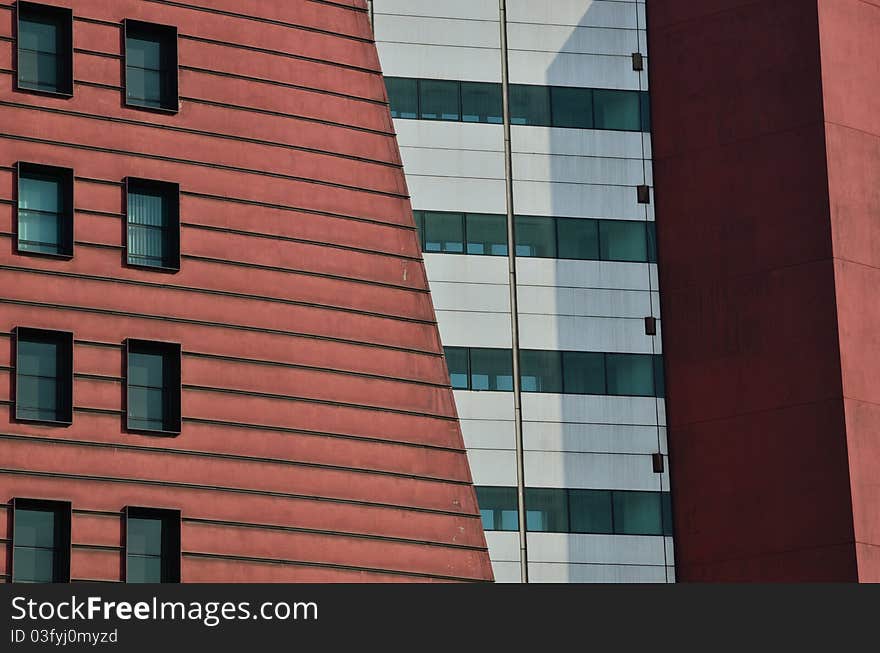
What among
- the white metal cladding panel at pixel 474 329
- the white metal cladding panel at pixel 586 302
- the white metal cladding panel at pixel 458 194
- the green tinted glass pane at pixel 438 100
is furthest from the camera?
the green tinted glass pane at pixel 438 100

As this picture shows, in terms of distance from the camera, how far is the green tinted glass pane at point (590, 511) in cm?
6819

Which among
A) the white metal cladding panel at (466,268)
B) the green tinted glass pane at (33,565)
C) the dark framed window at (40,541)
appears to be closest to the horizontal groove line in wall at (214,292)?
the dark framed window at (40,541)

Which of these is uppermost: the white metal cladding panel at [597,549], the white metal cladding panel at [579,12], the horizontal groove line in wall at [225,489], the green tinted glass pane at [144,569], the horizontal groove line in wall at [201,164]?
the white metal cladding panel at [579,12]

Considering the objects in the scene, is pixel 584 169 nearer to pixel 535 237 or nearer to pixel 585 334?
pixel 535 237

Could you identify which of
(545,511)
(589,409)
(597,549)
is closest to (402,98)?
(589,409)

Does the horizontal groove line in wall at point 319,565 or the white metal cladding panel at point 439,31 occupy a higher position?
the white metal cladding panel at point 439,31

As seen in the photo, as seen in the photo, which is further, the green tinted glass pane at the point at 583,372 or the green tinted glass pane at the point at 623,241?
the green tinted glass pane at the point at 623,241

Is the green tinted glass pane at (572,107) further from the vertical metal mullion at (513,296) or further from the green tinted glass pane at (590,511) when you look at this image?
the green tinted glass pane at (590,511)

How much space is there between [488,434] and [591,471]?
158 inches

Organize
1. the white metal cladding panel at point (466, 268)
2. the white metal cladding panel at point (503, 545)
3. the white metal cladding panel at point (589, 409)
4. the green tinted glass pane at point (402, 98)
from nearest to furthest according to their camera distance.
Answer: the white metal cladding panel at point (503, 545), the white metal cladding panel at point (589, 409), the white metal cladding panel at point (466, 268), the green tinted glass pane at point (402, 98)

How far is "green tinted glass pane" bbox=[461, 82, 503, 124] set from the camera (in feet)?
233

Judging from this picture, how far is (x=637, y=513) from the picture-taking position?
68.9 meters

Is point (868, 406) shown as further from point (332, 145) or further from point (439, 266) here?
point (332, 145)

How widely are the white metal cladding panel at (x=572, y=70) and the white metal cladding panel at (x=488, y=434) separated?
13.0 meters
